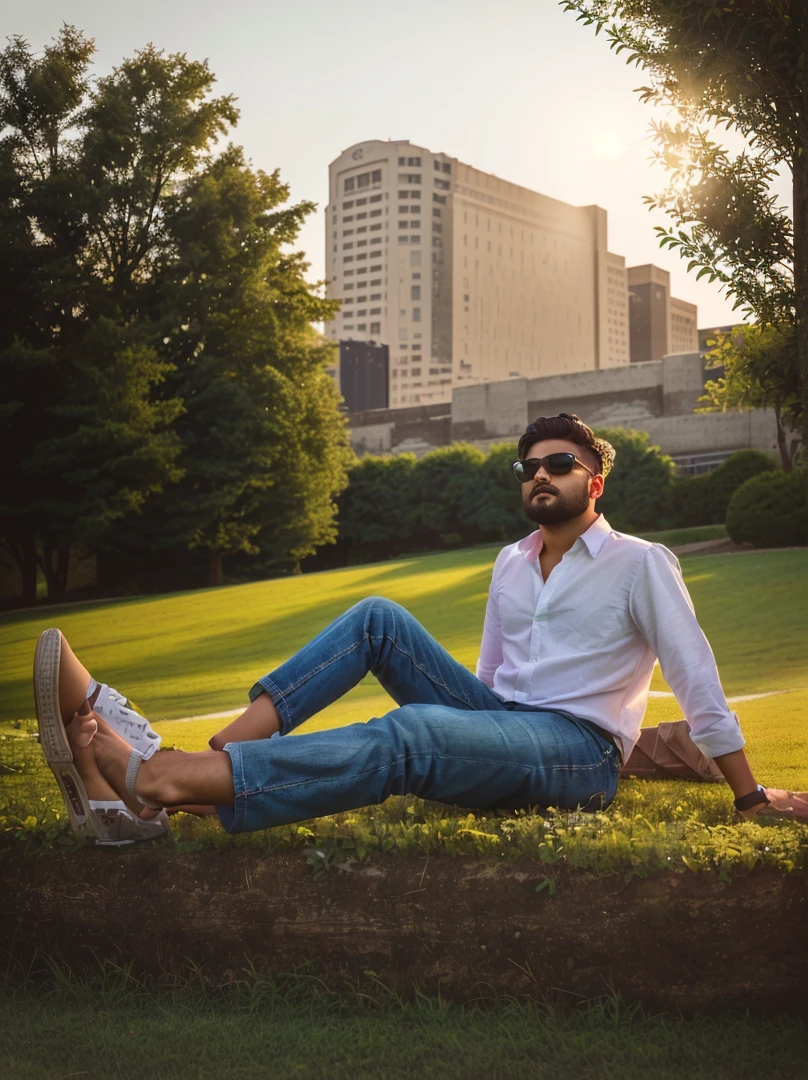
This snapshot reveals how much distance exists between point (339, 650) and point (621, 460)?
61.3ft

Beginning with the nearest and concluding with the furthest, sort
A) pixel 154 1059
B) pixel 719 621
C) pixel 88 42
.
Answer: pixel 154 1059 < pixel 88 42 < pixel 719 621

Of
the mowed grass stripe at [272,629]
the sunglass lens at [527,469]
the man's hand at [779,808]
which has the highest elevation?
the sunglass lens at [527,469]

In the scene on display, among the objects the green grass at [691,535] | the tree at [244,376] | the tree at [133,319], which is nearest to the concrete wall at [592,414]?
the green grass at [691,535]

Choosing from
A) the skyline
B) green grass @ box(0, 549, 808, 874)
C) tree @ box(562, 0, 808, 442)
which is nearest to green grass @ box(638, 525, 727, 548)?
green grass @ box(0, 549, 808, 874)

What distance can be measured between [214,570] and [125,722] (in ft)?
40.7

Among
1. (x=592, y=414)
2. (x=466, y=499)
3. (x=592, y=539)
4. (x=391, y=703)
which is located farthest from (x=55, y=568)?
(x=592, y=414)

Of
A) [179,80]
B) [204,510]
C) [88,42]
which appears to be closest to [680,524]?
[204,510]

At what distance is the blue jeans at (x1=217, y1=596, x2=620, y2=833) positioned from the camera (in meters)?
2.07

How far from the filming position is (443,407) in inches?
1170

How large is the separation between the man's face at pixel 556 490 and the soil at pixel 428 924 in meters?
0.87

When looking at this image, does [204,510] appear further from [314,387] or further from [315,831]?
[315,831]

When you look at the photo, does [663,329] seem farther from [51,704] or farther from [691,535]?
[51,704]

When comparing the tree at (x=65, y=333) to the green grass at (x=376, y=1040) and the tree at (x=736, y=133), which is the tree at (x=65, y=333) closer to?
the tree at (x=736, y=133)

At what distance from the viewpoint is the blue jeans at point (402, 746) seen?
6.79ft
